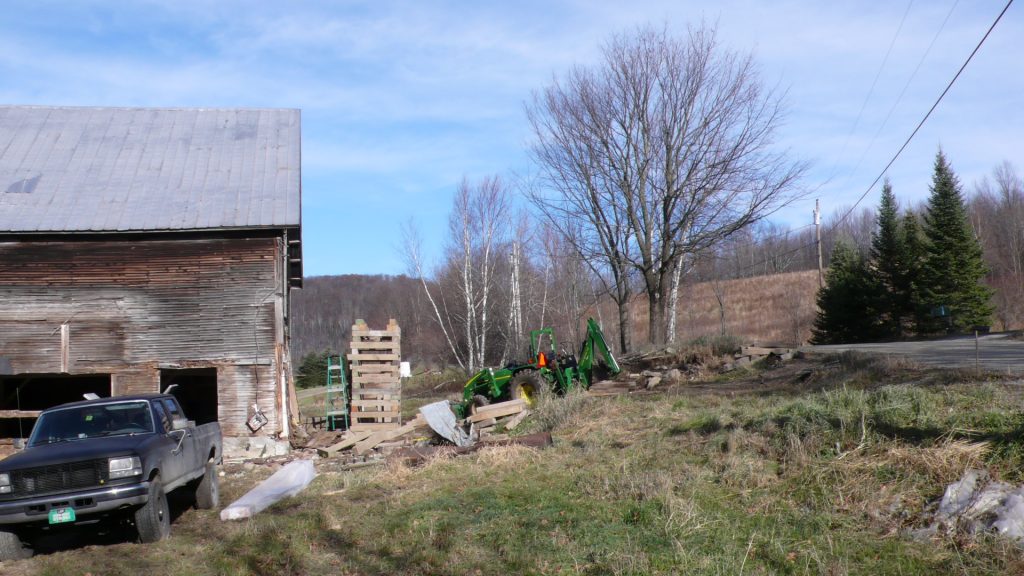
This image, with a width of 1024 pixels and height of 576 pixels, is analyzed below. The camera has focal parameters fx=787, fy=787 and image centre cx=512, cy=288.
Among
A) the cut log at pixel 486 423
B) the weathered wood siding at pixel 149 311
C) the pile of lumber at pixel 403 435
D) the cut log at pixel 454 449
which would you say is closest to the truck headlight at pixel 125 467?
the cut log at pixel 454 449

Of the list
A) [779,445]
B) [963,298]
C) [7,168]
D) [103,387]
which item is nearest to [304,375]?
[103,387]

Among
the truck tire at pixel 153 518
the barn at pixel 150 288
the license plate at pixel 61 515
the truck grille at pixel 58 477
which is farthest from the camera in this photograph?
the barn at pixel 150 288

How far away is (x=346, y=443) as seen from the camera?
16.9m

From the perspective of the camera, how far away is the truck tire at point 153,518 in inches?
345

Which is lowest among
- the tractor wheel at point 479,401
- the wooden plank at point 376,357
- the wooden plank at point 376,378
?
the tractor wheel at point 479,401

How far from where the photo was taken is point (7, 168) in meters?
19.4

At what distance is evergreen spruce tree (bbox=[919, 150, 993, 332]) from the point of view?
1534 inches

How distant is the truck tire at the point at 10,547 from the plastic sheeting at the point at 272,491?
2311mm

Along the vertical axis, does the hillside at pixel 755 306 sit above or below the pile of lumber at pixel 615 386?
above

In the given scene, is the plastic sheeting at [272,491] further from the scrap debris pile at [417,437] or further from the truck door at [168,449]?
the scrap debris pile at [417,437]

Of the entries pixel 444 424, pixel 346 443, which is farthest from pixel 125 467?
pixel 346 443

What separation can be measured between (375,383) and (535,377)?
3.98 m

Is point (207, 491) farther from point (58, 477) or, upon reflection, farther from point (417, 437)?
point (417, 437)

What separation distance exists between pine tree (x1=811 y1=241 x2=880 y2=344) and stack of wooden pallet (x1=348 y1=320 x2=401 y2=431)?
3200cm
